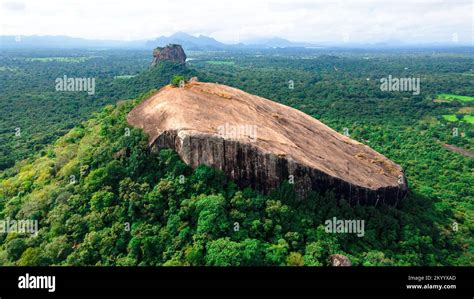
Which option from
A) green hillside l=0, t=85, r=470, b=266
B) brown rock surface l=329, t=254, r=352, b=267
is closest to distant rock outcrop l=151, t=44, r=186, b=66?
green hillside l=0, t=85, r=470, b=266

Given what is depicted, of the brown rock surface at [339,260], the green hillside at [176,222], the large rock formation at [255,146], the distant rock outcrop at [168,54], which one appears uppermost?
the distant rock outcrop at [168,54]

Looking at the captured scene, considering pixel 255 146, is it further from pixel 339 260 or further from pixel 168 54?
pixel 168 54

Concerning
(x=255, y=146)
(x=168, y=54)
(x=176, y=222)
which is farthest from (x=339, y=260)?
(x=168, y=54)

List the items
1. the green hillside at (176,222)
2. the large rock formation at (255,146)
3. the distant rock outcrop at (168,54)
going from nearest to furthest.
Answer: the green hillside at (176,222)
the large rock formation at (255,146)
the distant rock outcrop at (168,54)

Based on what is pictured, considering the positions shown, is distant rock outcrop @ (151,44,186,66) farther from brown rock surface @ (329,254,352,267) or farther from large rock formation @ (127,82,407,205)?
brown rock surface @ (329,254,352,267)

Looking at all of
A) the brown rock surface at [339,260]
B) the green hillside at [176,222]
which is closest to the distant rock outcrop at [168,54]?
the green hillside at [176,222]

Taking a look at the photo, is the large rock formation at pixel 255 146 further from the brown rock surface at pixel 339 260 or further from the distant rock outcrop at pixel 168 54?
the distant rock outcrop at pixel 168 54

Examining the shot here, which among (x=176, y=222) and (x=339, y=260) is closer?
(x=339, y=260)

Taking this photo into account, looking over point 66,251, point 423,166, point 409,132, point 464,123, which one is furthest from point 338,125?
point 66,251

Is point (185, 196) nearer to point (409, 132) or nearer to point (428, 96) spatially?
point (409, 132)
